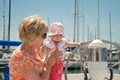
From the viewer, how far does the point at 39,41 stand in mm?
1681

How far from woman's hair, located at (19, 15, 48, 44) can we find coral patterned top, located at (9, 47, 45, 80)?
99mm

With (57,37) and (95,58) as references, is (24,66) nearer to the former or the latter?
(57,37)

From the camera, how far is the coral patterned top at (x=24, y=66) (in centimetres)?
164

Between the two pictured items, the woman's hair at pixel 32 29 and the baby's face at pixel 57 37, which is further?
the baby's face at pixel 57 37

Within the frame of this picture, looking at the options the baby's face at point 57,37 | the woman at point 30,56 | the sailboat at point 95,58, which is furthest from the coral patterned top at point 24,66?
the sailboat at point 95,58

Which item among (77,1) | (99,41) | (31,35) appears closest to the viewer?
(31,35)

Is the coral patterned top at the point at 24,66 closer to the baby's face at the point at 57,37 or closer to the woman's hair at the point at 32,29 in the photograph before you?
the woman's hair at the point at 32,29

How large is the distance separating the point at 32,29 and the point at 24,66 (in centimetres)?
23

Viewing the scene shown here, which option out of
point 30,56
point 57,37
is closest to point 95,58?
point 57,37

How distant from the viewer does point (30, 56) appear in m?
1.70

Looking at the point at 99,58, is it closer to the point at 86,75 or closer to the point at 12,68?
the point at 86,75

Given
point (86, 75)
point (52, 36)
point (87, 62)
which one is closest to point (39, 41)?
point (52, 36)

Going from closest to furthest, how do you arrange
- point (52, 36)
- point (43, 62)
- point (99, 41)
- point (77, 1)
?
1. point (43, 62)
2. point (52, 36)
3. point (99, 41)
4. point (77, 1)

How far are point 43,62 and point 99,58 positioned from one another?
0.98 meters
